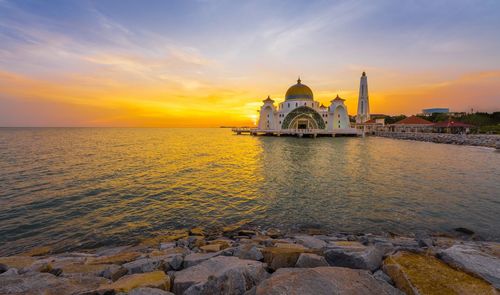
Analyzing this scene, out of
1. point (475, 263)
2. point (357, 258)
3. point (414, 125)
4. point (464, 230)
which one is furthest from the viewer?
point (414, 125)

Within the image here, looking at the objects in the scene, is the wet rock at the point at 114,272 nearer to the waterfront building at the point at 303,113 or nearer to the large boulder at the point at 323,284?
the large boulder at the point at 323,284

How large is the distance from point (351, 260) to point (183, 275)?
3.33m

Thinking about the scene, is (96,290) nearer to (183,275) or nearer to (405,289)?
(183,275)

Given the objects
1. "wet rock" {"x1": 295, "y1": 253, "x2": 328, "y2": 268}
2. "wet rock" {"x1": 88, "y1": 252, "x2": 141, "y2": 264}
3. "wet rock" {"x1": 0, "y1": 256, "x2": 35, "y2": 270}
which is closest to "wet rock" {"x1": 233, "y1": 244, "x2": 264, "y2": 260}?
"wet rock" {"x1": 295, "y1": 253, "x2": 328, "y2": 268}

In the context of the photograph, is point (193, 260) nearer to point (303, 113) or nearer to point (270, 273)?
point (270, 273)

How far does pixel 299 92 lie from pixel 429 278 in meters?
83.2

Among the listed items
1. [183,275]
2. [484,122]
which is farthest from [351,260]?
[484,122]

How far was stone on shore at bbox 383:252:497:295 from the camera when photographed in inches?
144

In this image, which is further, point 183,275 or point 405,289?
point 183,275

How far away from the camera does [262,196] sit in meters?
13.7

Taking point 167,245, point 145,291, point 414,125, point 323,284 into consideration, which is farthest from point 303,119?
point 145,291

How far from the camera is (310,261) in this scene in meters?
4.71

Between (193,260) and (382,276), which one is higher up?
(382,276)

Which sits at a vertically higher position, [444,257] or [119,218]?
[444,257]
